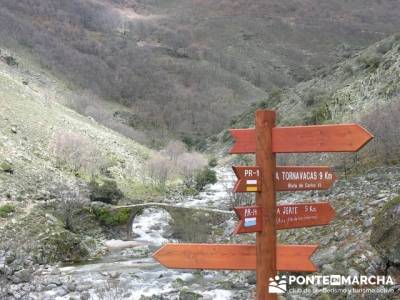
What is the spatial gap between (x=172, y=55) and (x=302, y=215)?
15810 centimetres

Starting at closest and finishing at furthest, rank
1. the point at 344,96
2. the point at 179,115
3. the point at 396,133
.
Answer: the point at 396,133, the point at 344,96, the point at 179,115

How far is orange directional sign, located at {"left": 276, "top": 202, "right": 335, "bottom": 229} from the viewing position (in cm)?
559

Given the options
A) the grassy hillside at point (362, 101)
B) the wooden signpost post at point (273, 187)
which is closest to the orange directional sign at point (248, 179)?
the wooden signpost post at point (273, 187)

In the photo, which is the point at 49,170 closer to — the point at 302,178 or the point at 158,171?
the point at 158,171

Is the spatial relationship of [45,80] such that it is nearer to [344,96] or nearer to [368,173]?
[344,96]

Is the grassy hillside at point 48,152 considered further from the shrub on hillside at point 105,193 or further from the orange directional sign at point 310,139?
the orange directional sign at point 310,139

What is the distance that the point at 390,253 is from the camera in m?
8.97

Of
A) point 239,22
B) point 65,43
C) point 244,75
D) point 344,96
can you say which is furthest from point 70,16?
point 344,96

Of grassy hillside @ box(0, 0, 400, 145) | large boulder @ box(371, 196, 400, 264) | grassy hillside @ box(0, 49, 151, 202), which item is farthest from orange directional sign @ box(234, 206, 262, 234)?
grassy hillside @ box(0, 0, 400, 145)

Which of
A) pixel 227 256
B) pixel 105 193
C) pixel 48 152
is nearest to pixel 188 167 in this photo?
pixel 48 152

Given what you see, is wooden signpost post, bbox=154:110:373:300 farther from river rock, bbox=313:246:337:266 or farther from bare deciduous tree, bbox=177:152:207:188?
bare deciduous tree, bbox=177:152:207:188

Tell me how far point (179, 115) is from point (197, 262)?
350ft

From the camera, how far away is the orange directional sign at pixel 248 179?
5367 millimetres

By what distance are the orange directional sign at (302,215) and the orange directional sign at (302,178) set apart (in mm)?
219
